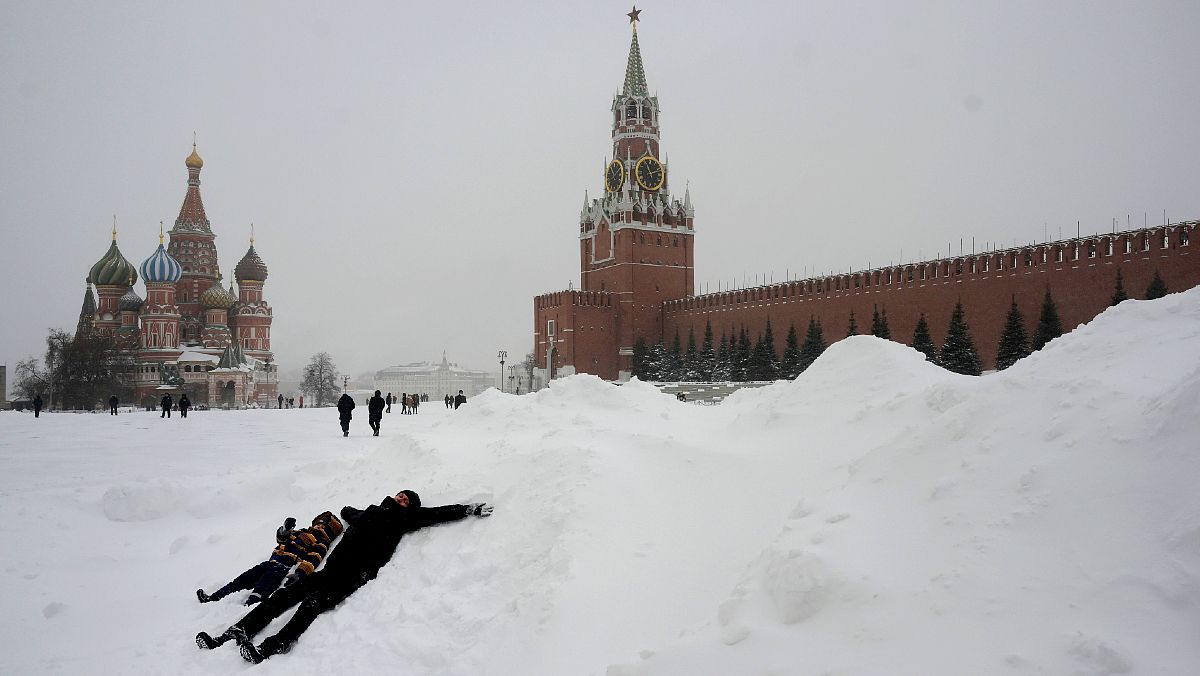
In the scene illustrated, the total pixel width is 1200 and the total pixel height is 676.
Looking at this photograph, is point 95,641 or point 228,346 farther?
point 228,346

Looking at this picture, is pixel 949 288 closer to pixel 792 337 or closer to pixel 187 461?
pixel 792 337

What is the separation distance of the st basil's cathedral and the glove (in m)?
47.5

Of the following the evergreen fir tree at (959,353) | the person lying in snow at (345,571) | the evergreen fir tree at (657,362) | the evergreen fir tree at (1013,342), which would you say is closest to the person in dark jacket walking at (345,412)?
the person lying in snow at (345,571)

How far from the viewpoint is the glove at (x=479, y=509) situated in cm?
629

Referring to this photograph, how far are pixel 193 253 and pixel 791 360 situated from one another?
4691 cm

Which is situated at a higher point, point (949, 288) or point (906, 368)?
point (949, 288)

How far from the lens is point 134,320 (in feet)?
182

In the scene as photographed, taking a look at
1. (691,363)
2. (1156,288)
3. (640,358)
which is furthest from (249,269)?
(1156,288)

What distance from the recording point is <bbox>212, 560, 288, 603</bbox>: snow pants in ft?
19.0

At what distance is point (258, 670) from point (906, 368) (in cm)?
713

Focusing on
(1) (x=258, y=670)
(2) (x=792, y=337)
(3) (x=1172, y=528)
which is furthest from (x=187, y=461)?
(2) (x=792, y=337)

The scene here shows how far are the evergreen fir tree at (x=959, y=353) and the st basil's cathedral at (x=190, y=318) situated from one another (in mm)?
42261

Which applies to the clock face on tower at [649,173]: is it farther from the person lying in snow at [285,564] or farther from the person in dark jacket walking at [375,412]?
the person lying in snow at [285,564]

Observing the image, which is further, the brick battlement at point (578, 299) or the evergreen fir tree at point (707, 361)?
the brick battlement at point (578, 299)
